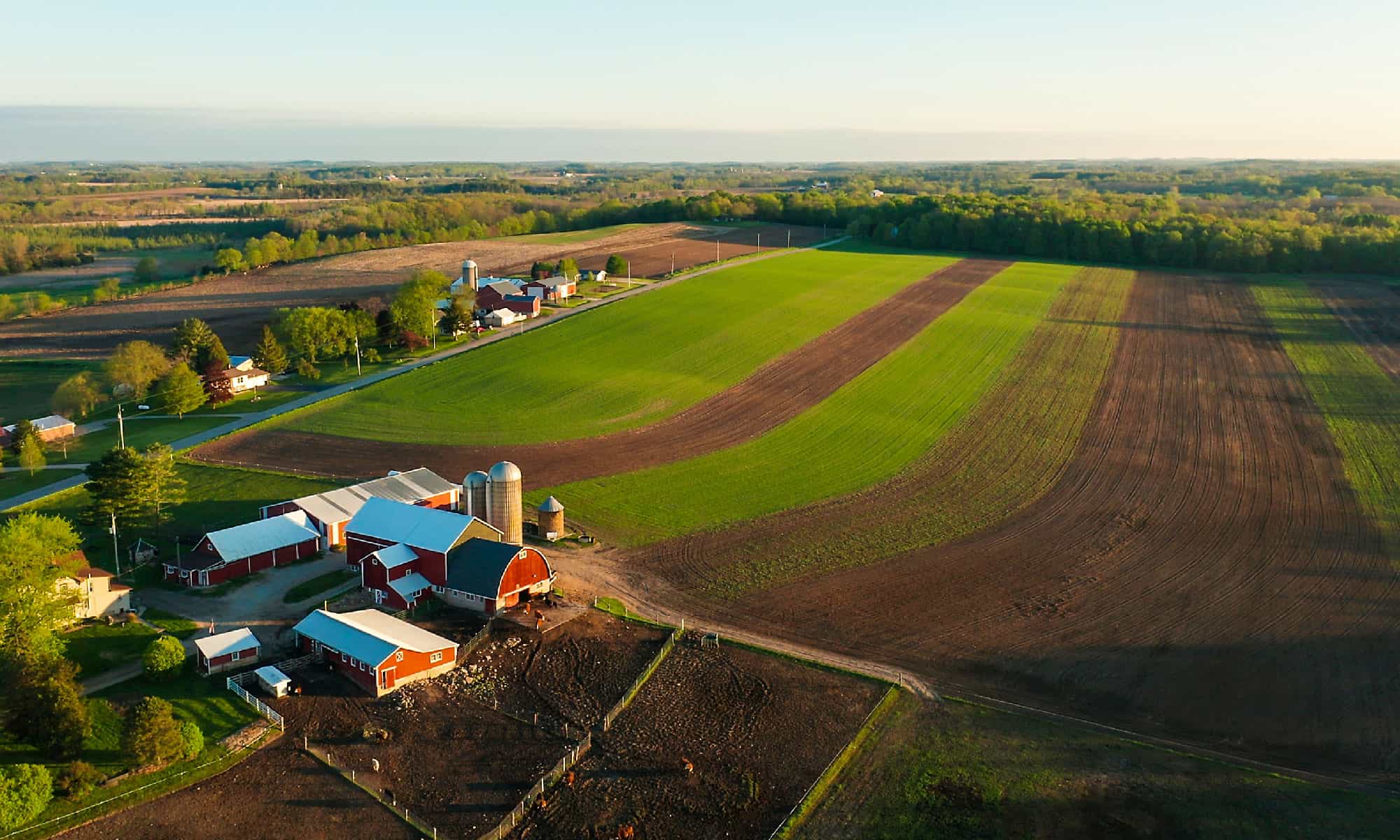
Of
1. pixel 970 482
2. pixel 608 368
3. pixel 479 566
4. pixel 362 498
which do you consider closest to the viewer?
pixel 479 566

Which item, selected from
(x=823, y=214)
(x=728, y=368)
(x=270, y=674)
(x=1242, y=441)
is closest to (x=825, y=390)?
(x=728, y=368)

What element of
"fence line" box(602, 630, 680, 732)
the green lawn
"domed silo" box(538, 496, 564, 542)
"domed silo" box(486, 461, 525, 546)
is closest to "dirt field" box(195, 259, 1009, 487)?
the green lawn

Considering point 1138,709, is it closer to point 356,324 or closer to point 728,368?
point 728,368

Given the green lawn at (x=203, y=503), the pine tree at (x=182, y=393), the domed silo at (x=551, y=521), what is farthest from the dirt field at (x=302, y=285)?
the domed silo at (x=551, y=521)

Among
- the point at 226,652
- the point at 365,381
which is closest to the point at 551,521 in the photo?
the point at 226,652

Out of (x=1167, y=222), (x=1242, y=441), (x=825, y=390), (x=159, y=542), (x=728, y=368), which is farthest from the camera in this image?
(x=1167, y=222)

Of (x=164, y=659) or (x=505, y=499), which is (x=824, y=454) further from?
(x=164, y=659)

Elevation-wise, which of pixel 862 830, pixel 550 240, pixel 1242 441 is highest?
pixel 550 240
